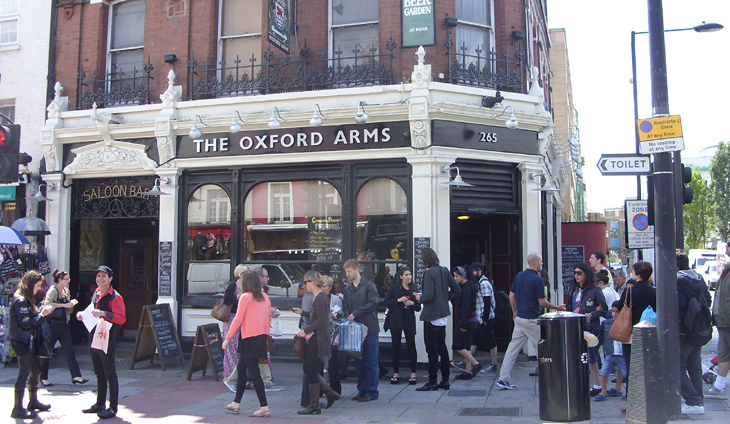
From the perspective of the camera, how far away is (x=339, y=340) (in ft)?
27.4

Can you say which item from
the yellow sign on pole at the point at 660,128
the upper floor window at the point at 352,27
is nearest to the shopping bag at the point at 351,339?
the yellow sign on pole at the point at 660,128

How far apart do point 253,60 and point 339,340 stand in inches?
242

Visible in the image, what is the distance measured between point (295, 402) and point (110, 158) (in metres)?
7.03

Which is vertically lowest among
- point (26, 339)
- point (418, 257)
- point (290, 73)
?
point (26, 339)

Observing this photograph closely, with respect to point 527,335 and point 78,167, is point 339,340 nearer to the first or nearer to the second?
point 527,335

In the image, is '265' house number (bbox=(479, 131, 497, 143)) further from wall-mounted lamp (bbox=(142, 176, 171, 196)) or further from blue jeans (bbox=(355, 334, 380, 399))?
wall-mounted lamp (bbox=(142, 176, 171, 196))

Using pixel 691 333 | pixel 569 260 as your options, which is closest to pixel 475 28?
pixel 691 333

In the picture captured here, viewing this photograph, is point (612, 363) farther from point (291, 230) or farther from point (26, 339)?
point (26, 339)

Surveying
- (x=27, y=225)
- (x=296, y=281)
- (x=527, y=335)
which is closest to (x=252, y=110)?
(x=296, y=281)

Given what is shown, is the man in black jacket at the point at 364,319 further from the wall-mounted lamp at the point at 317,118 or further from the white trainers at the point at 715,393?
the white trainers at the point at 715,393

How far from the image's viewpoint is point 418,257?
10.7 meters

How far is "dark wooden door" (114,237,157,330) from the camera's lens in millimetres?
14484

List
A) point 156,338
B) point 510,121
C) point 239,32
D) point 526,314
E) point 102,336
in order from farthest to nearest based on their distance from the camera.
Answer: point 239,32
point 156,338
point 510,121
point 526,314
point 102,336

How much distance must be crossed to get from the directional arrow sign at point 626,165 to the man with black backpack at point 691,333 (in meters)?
1.33
